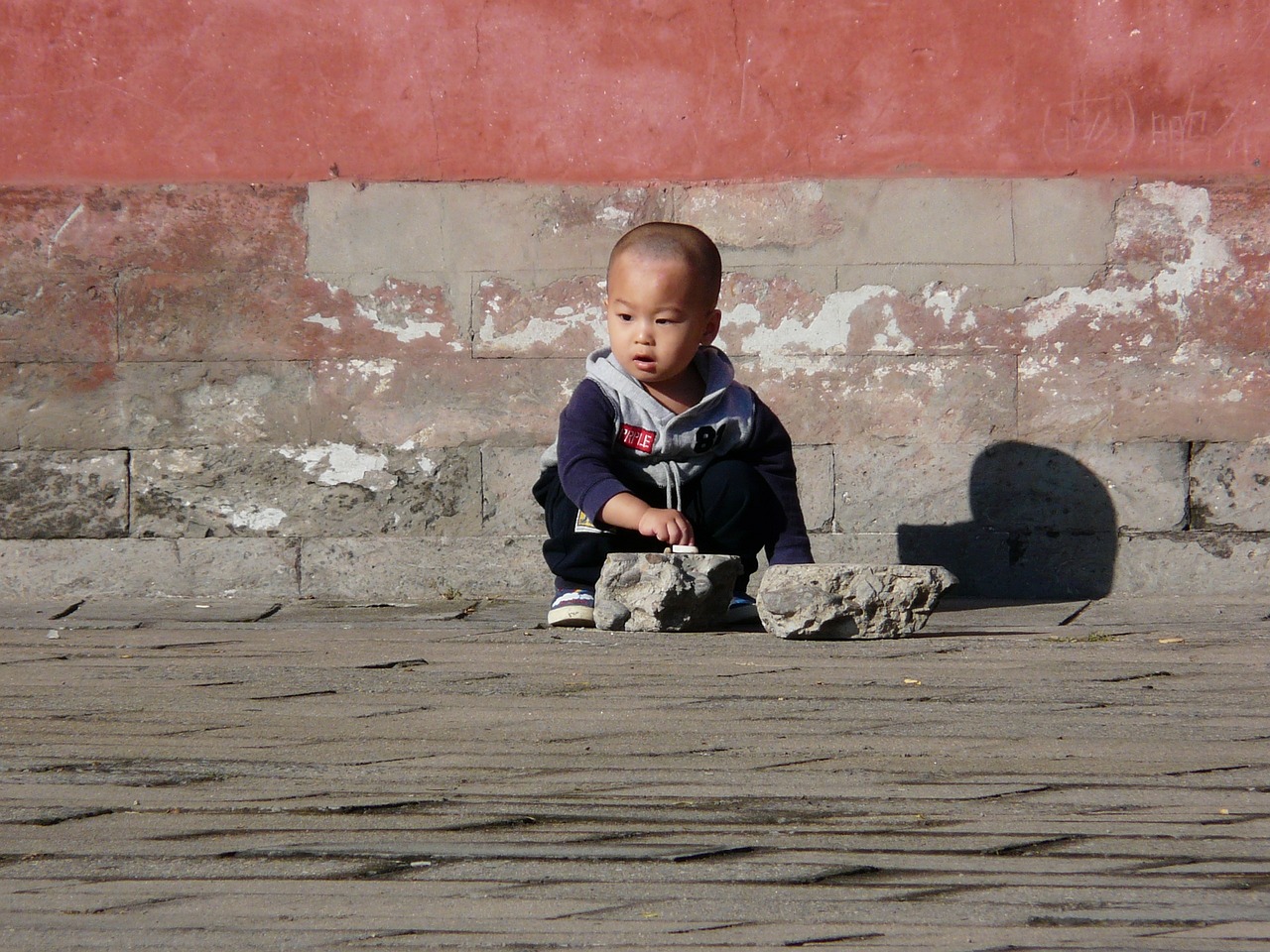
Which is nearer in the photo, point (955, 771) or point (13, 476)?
point (955, 771)

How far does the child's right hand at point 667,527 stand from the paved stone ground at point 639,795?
29 cm

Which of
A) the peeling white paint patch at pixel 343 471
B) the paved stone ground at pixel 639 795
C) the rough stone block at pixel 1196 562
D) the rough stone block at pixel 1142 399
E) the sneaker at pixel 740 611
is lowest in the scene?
the paved stone ground at pixel 639 795

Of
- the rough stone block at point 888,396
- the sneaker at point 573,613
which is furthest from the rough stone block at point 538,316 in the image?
the sneaker at point 573,613

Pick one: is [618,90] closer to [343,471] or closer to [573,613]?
[343,471]

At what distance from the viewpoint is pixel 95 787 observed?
1.91m

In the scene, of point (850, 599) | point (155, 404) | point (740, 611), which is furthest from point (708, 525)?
point (155, 404)

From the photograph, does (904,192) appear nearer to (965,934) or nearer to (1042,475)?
(1042,475)

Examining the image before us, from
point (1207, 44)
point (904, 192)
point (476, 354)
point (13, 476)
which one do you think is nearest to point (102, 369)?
point (13, 476)

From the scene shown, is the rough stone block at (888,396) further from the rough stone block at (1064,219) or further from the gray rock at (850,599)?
the gray rock at (850,599)

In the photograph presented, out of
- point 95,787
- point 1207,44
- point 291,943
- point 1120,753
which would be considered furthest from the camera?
point 1207,44

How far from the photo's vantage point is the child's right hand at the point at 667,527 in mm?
3246

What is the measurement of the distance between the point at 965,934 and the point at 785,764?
0.64 meters

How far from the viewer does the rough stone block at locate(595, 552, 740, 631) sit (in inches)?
126

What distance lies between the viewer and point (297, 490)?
13.7 ft
